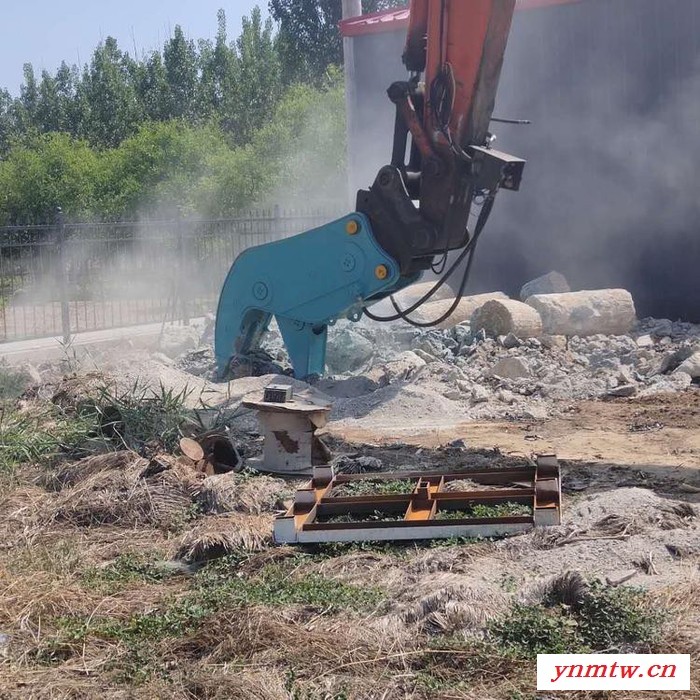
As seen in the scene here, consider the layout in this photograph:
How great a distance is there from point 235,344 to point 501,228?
699 centimetres

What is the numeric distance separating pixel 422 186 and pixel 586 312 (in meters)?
4.42

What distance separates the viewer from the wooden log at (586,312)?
39.9 ft

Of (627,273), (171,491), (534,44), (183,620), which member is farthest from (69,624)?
(534,44)

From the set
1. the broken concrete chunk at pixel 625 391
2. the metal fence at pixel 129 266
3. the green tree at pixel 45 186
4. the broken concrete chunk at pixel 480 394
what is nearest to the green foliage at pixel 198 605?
the broken concrete chunk at pixel 480 394

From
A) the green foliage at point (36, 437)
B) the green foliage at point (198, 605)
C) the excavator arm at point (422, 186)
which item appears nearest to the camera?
the green foliage at point (198, 605)

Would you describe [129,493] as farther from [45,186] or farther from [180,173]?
[180,173]

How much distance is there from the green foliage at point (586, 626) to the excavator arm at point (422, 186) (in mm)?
4374

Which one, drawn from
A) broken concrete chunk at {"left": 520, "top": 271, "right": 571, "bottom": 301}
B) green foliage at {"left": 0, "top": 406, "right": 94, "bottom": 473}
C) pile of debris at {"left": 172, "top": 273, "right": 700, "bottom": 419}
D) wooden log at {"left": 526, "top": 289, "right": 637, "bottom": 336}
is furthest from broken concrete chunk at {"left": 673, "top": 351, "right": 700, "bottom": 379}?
green foliage at {"left": 0, "top": 406, "right": 94, "bottom": 473}

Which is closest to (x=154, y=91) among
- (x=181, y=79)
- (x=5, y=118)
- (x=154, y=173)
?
(x=181, y=79)

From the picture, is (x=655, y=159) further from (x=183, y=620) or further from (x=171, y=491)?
(x=183, y=620)

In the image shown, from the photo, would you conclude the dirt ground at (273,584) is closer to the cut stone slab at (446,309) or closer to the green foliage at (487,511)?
the green foliage at (487,511)

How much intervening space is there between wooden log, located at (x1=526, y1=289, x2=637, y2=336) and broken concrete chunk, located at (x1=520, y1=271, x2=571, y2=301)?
119cm

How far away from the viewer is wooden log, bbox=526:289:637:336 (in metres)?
12.1

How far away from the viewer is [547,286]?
550 inches
